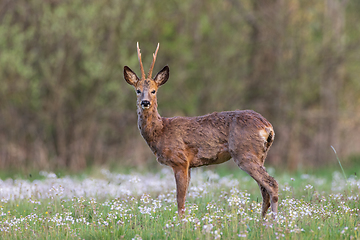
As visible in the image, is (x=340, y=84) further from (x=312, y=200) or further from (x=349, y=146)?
(x=312, y=200)

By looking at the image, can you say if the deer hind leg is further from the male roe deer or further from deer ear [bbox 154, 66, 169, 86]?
deer ear [bbox 154, 66, 169, 86]

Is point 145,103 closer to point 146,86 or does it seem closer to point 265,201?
point 146,86

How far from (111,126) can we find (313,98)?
300 inches

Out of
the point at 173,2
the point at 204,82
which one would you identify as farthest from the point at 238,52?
the point at 173,2

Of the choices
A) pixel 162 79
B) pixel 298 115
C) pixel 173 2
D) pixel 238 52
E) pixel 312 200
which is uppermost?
pixel 173 2

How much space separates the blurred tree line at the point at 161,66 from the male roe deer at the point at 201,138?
7579 millimetres

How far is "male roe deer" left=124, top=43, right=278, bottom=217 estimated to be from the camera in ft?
18.9

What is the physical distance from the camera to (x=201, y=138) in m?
6.08

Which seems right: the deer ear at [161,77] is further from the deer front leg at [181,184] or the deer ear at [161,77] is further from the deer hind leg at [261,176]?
the deer hind leg at [261,176]

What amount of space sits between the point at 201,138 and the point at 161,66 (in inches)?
363

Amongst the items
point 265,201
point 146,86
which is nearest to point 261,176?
point 265,201

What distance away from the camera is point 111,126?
50.6ft

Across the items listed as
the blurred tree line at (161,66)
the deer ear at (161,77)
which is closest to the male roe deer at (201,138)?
the deer ear at (161,77)

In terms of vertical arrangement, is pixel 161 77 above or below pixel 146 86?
above
